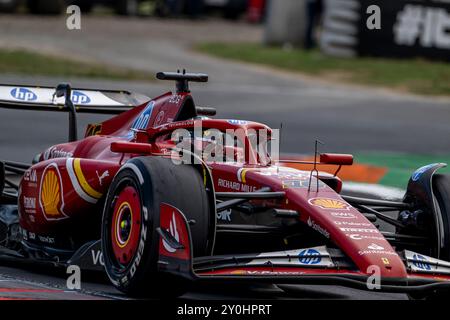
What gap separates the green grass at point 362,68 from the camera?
24125mm

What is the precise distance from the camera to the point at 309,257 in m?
7.14

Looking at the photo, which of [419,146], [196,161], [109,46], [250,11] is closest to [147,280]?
[196,161]

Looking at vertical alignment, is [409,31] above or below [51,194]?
above

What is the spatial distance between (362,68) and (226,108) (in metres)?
7.00

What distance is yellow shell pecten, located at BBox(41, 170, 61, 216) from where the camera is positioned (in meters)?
8.23

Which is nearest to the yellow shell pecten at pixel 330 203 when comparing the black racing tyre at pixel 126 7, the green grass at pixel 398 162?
the green grass at pixel 398 162

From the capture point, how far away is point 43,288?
764 centimetres

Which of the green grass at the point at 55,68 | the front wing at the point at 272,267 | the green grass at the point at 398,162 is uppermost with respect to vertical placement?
the front wing at the point at 272,267

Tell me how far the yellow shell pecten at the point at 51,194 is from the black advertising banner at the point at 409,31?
55.9 ft

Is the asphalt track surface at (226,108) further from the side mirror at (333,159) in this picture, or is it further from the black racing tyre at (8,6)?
the side mirror at (333,159)

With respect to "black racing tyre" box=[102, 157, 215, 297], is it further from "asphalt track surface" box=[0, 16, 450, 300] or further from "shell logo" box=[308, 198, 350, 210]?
"shell logo" box=[308, 198, 350, 210]

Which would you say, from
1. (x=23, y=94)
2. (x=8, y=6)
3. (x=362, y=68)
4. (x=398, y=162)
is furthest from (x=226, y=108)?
(x=8, y=6)

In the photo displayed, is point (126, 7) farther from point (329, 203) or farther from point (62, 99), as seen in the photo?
point (329, 203)

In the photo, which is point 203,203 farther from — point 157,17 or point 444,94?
point 157,17
